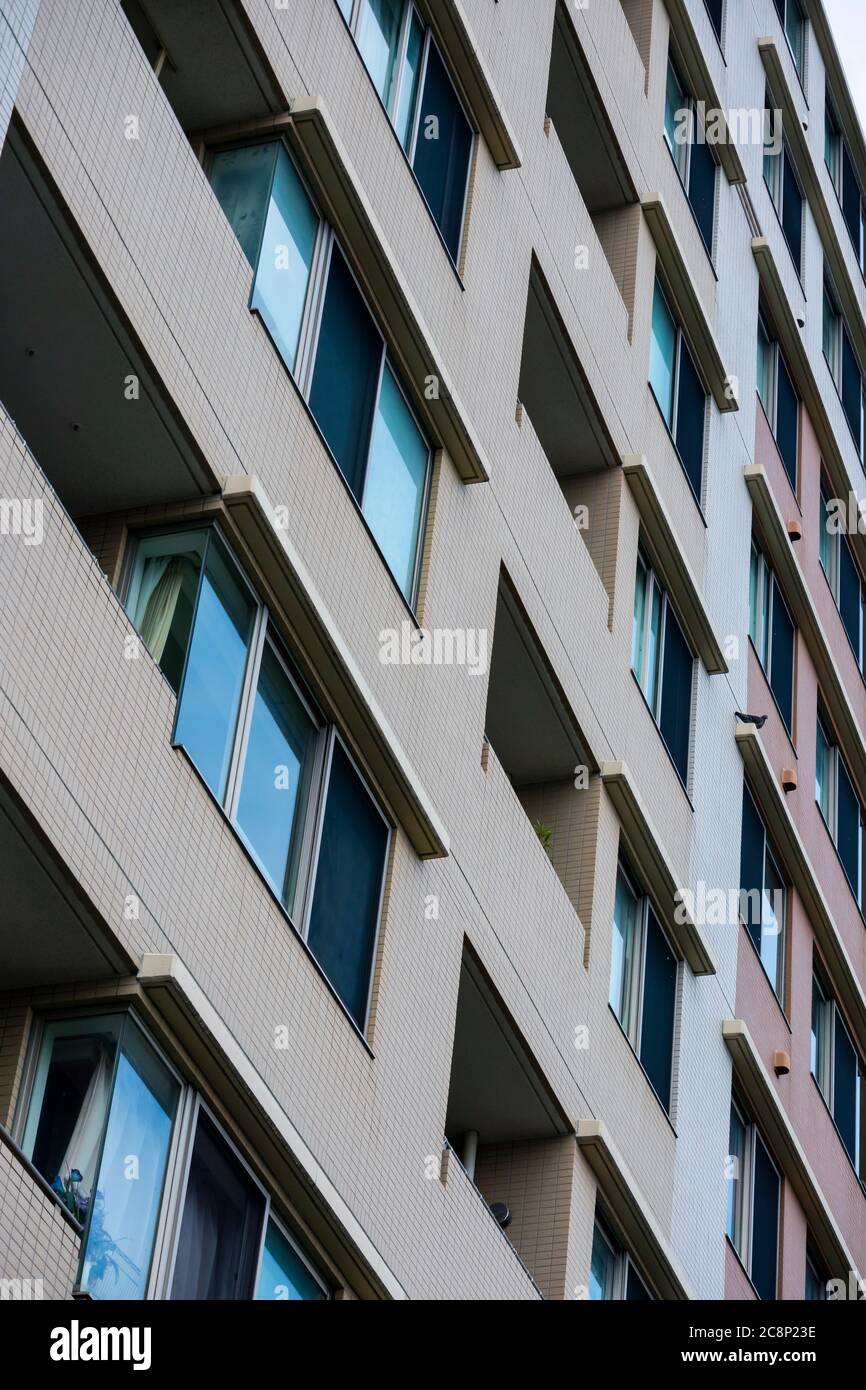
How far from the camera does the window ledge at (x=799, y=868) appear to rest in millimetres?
24328

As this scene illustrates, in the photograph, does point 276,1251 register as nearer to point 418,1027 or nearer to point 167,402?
point 418,1027

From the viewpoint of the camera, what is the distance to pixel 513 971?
17.0 meters

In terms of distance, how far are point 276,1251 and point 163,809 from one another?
2769 mm

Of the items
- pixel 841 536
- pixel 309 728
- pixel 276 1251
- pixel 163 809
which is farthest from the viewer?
pixel 841 536

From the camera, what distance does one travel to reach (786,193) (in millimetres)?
31906

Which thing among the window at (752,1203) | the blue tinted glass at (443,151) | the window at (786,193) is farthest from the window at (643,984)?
the window at (786,193)

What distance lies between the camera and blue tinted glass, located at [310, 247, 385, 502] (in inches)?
606

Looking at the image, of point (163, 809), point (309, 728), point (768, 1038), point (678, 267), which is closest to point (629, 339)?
point (678, 267)

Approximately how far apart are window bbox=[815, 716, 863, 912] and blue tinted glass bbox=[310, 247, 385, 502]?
14164 millimetres

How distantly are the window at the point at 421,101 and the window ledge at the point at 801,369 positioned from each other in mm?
10612

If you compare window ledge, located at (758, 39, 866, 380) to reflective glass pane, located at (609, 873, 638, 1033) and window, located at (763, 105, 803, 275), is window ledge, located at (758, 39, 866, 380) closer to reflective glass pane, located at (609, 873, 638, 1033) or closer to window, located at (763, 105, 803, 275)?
window, located at (763, 105, 803, 275)

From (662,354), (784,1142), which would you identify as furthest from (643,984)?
(662,354)
